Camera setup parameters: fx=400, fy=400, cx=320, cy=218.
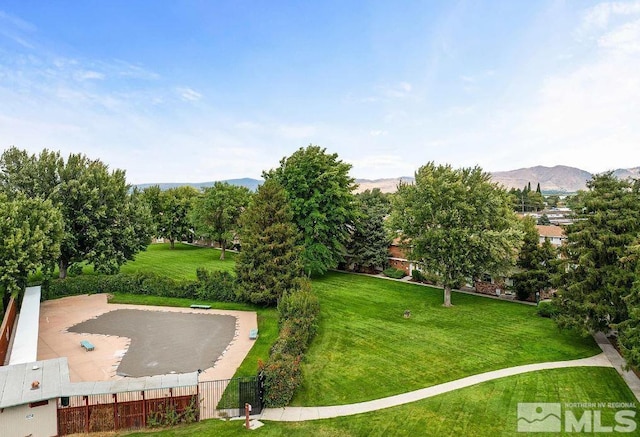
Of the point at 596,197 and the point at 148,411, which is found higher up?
the point at 596,197

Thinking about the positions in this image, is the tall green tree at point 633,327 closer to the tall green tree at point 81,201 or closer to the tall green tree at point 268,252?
the tall green tree at point 268,252

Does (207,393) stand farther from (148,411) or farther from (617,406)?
(617,406)

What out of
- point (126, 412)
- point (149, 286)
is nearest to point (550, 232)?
point (149, 286)

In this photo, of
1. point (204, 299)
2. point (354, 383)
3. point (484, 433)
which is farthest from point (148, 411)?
point (204, 299)

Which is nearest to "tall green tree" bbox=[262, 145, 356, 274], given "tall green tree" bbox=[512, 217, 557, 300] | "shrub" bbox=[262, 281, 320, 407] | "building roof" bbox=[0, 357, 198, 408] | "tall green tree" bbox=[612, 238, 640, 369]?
"shrub" bbox=[262, 281, 320, 407]

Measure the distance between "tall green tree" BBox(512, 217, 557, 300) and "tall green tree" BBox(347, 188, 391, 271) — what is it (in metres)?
12.8

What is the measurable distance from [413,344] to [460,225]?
33.6ft

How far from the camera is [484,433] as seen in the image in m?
13.0

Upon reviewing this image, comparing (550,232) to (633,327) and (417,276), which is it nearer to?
(417,276)

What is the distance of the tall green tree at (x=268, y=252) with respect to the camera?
88.2 ft

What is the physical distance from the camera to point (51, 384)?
12508 millimetres

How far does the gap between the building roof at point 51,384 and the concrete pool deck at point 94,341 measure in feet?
13.3

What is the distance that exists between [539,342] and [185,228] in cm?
5070

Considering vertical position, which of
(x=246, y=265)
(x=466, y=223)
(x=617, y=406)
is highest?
(x=466, y=223)
